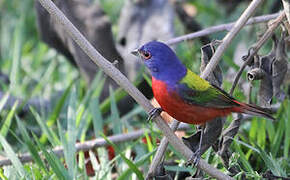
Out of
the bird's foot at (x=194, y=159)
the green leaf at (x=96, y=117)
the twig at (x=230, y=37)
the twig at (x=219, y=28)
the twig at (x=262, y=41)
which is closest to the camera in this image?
the bird's foot at (x=194, y=159)

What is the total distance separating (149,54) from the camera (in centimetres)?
233

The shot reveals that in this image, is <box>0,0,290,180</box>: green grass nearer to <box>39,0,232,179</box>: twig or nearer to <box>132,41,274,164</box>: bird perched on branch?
<box>132,41,274,164</box>: bird perched on branch

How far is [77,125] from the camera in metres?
3.39

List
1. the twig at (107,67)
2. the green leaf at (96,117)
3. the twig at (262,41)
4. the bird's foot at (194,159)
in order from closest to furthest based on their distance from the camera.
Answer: the twig at (107,67)
the bird's foot at (194,159)
the twig at (262,41)
the green leaf at (96,117)

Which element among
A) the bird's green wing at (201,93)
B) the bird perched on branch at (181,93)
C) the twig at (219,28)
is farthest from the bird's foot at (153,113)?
the twig at (219,28)

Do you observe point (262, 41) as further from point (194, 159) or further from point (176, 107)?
point (194, 159)

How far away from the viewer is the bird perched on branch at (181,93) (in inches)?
90.2

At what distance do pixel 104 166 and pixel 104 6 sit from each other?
370 cm

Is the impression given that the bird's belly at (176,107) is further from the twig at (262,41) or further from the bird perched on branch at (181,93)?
the twig at (262,41)

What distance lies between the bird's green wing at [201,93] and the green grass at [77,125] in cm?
31

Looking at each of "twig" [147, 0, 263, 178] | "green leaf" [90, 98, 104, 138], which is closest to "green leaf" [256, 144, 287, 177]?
"twig" [147, 0, 263, 178]

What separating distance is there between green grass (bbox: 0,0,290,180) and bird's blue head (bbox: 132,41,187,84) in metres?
0.48

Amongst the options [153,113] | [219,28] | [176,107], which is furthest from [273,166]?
[219,28]

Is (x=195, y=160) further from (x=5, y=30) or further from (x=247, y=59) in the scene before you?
(x=5, y=30)
